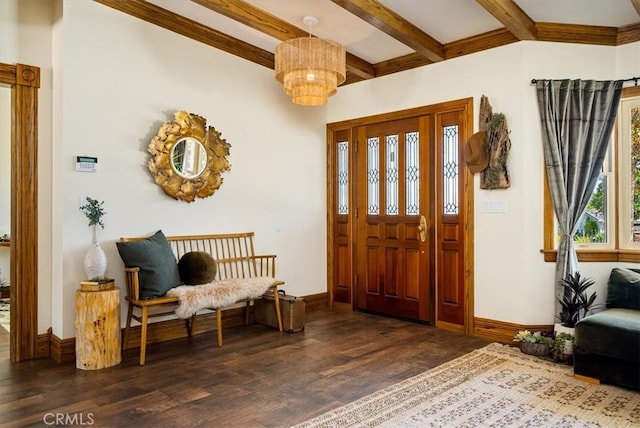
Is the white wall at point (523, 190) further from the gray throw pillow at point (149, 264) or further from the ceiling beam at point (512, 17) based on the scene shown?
the gray throw pillow at point (149, 264)

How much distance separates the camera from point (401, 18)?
3.89 metres

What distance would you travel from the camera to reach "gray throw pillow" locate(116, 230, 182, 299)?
3.56 meters

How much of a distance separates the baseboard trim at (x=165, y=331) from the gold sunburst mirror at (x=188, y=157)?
1199 millimetres

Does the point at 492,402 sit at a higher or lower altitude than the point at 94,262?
lower

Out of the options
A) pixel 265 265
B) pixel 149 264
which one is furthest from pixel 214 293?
pixel 265 265

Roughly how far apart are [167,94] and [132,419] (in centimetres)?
287

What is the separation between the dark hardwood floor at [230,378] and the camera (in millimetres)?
2568

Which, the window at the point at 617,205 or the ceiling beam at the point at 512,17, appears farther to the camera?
the window at the point at 617,205

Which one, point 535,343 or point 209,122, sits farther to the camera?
point 209,122

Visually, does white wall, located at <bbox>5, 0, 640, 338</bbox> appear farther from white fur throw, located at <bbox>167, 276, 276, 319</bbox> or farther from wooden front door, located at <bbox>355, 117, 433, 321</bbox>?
white fur throw, located at <bbox>167, 276, 276, 319</bbox>

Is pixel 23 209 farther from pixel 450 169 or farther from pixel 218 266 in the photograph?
pixel 450 169

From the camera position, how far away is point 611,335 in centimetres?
294

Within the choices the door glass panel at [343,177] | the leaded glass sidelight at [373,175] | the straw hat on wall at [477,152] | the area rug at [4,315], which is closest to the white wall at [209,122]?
the straw hat on wall at [477,152]

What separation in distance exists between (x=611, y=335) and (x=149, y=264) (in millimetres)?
3451
